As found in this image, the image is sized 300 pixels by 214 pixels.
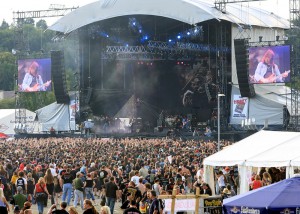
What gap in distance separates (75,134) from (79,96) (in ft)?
8.43

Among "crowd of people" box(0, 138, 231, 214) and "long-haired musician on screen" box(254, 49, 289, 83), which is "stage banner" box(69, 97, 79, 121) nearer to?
"long-haired musician on screen" box(254, 49, 289, 83)

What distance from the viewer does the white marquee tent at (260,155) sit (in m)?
20.3

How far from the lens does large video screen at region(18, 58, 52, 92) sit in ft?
191

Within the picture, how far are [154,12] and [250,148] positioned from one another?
29.5 m

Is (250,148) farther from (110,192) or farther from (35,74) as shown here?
(35,74)

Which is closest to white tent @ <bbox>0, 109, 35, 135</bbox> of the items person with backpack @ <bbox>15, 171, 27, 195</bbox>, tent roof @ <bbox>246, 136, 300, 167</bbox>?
person with backpack @ <bbox>15, 171, 27, 195</bbox>

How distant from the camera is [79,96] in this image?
56.5m

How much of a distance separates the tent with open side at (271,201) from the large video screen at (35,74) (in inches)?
1785

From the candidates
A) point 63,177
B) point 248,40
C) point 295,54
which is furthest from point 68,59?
point 63,177

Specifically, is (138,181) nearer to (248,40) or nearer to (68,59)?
(248,40)

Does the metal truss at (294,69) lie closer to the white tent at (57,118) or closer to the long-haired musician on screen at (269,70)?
the long-haired musician on screen at (269,70)

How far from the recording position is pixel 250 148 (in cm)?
2275

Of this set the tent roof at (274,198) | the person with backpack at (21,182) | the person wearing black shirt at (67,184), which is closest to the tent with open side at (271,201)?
the tent roof at (274,198)

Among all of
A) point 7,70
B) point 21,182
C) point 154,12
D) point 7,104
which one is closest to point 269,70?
point 154,12
